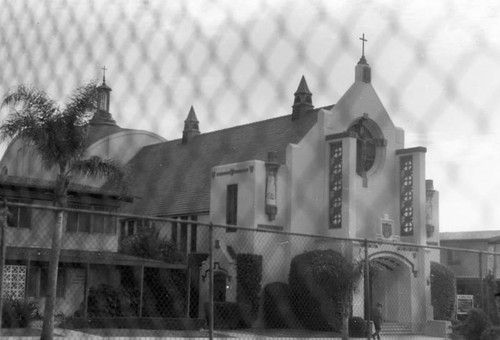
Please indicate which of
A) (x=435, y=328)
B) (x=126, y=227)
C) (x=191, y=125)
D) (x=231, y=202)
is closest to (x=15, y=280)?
(x=231, y=202)

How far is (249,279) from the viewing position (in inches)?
786

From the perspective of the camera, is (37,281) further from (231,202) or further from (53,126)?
(53,126)

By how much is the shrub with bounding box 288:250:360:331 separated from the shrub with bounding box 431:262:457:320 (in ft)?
12.8

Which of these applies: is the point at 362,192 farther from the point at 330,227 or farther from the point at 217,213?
the point at 217,213

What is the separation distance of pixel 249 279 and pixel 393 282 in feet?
15.2

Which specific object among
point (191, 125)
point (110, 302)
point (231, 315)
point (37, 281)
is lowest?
point (231, 315)

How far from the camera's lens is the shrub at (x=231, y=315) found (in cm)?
1758

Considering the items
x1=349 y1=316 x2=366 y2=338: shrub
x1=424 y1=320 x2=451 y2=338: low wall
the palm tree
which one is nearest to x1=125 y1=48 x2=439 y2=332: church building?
x1=424 y1=320 x2=451 y2=338: low wall

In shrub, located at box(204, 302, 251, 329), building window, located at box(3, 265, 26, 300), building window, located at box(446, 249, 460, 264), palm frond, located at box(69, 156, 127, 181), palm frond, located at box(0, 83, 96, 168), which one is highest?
palm frond, located at box(0, 83, 96, 168)

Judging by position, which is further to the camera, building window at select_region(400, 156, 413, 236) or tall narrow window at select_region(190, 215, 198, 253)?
tall narrow window at select_region(190, 215, 198, 253)

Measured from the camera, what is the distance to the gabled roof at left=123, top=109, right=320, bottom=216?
2170 centimetres

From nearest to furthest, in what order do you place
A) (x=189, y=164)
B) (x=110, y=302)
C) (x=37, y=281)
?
1. (x=37, y=281)
2. (x=110, y=302)
3. (x=189, y=164)

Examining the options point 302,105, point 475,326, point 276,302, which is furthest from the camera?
point 302,105

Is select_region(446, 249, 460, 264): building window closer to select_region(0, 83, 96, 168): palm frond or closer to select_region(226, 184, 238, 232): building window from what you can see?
A: select_region(226, 184, 238, 232): building window
